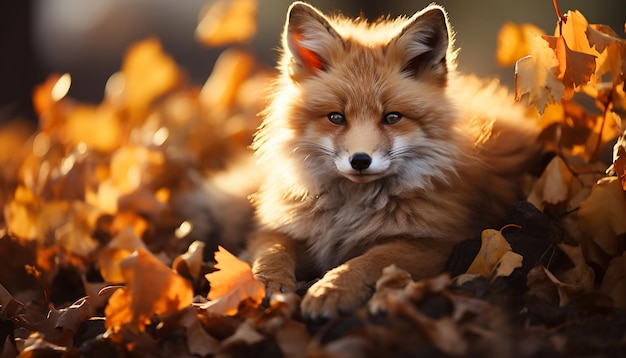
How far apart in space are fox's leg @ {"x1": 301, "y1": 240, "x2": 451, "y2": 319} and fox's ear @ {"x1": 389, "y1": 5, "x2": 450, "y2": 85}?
0.88 m

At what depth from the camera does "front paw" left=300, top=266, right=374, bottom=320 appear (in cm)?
237

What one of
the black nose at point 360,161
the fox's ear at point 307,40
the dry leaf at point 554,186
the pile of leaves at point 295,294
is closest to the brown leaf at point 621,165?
the pile of leaves at point 295,294

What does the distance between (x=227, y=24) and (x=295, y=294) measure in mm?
3156

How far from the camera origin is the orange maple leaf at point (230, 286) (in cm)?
247

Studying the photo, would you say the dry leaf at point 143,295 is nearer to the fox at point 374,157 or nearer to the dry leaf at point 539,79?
the fox at point 374,157

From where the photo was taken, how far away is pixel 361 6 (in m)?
10.2

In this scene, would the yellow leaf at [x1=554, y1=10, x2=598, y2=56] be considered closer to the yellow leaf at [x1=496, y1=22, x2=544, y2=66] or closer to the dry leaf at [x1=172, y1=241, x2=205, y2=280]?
the yellow leaf at [x1=496, y1=22, x2=544, y2=66]

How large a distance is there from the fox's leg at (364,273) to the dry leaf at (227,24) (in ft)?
9.04

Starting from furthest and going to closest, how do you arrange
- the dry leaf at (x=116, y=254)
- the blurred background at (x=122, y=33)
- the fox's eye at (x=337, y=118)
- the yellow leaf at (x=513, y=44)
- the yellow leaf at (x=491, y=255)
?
the blurred background at (x=122, y=33) → the yellow leaf at (x=513, y=44) → the dry leaf at (x=116, y=254) → the fox's eye at (x=337, y=118) → the yellow leaf at (x=491, y=255)

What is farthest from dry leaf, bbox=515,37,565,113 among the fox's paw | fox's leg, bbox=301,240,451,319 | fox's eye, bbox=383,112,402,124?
the fox's paw

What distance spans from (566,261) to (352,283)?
1.01 m

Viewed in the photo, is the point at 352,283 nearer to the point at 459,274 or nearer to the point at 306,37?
the point at 459,274

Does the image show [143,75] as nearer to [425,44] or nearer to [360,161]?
[425,44]

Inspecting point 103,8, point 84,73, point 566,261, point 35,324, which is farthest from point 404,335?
point 103,8
